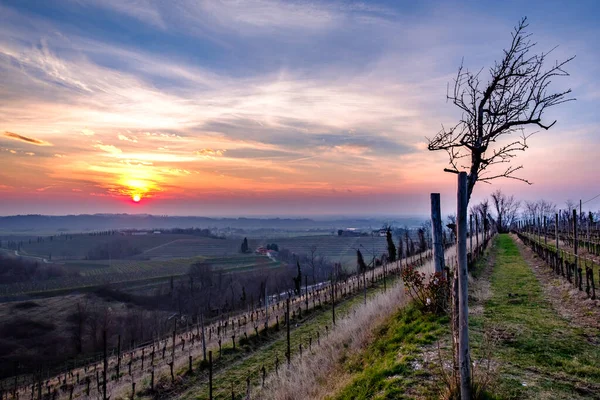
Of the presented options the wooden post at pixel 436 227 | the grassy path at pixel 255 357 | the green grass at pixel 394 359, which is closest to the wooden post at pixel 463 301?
the green grass at pixel 394 359

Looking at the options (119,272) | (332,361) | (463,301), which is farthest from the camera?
(119,272)

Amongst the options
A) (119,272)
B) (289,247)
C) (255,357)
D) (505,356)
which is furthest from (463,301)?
(289,247)

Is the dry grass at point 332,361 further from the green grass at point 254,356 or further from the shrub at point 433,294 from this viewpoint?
the green grass at point 254,356

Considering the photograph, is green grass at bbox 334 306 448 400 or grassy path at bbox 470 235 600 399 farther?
green grass at bbox 334 306 448 400

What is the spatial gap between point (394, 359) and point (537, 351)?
8.36 ft

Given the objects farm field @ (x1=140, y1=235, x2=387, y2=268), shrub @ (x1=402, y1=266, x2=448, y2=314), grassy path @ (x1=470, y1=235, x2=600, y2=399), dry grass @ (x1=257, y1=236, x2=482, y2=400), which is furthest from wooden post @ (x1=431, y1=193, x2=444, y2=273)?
farm field @ (x1=140, y1=235, x2=387, y2=268)

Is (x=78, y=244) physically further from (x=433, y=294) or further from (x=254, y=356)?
(x=433, y=294)

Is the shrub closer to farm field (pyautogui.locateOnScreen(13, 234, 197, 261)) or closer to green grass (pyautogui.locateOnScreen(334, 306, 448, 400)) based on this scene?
green grass (pyautogui.locateOnScreen(334, 306, 448, 400))

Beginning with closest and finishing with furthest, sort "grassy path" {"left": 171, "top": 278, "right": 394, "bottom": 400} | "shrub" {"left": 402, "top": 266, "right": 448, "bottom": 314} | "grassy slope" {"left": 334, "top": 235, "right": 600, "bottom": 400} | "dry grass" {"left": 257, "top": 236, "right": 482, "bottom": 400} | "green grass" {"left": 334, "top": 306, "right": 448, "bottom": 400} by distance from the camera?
"grassy slope" {"left": 334, "top": 235, "right": 600, "bottom": 400}
"green grass" {"left": 334, "top": 306, "right": 448, "bottom": 400}
"dry grass" {"left": 257, "top": 236, "right": 482, "bottom": 400}
"shrub" {"left": 402, "top": 266, "right": 448, "bottom": 314}
"grassy path" {"left": 171, "top": 278, "right": 394, "bottom": 400}

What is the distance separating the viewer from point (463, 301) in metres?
4.30

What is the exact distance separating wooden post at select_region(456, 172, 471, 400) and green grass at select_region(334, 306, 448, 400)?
2.88 feet

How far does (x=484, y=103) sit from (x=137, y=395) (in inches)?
559

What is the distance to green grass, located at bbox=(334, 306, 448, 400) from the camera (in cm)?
545

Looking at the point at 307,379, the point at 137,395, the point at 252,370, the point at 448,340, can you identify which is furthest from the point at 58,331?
the point at 448,340
